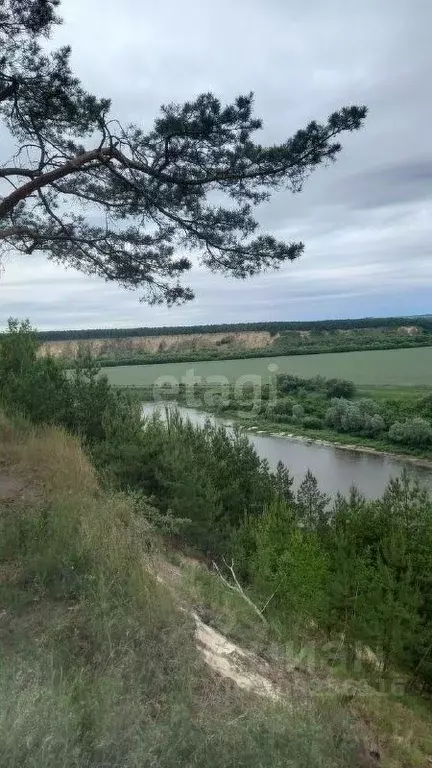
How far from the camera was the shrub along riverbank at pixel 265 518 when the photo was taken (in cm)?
577

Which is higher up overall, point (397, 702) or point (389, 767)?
point (389, 767)

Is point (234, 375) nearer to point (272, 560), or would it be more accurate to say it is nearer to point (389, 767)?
point (272, 560)

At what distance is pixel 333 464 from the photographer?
72.6ft

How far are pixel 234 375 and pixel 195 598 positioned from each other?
26206 mm

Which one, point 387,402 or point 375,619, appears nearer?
point 375,619

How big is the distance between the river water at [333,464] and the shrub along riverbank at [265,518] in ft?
23.6

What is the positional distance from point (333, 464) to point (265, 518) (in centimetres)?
1495

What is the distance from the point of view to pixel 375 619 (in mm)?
5691

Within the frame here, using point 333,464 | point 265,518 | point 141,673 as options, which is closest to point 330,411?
point 333,464

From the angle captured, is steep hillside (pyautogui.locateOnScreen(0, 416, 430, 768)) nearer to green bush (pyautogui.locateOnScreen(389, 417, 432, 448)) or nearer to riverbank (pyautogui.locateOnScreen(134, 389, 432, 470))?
Result: riverbank (pyautogui.locateOnScreen(134, 389, 432, 470))

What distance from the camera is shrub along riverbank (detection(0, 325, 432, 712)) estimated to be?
5766mm

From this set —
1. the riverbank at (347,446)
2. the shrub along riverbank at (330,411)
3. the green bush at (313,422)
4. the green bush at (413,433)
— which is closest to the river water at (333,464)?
the riverbank at (347,446)

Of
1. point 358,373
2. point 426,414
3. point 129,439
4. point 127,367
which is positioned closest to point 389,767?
point 129,439

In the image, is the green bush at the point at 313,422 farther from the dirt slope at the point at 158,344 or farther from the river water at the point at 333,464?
the dirt slope at the point at 158,344
